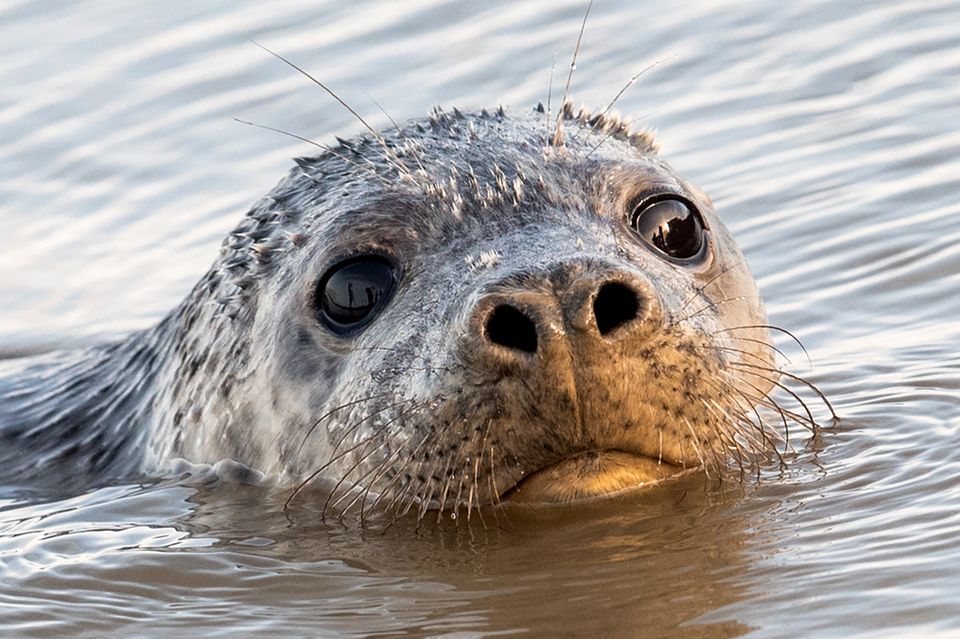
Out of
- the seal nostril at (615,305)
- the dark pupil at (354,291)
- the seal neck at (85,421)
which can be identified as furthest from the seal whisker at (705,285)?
the seal neck at (85,421)

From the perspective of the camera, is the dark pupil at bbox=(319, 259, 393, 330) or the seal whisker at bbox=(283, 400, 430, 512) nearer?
the seal whisker at bbox=(283, 400, 430, 512)

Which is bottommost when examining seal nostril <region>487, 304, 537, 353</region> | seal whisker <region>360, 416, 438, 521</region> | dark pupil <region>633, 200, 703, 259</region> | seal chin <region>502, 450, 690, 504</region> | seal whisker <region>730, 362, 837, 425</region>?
seal chin <region>502, 450, 690, 504</region>

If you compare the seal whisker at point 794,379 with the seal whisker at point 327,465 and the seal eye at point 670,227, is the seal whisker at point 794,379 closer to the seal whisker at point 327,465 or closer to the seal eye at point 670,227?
the seal eye at point 670,227

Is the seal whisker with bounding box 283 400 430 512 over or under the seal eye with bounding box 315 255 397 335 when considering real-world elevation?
under

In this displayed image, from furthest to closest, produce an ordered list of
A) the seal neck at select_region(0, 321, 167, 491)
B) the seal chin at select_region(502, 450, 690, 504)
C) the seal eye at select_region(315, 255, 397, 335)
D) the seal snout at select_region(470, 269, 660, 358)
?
the seal neck at select_region(0, 321, 167, 491), the seal eye at select_region(315, 255, 397, 335), the seal chin at select_region(502, 450, 690, 504), the seal snout at select_region(470, 269, 660, 358)

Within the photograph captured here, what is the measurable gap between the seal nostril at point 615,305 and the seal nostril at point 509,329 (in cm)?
20

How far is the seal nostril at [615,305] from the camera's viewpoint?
5.34 metres

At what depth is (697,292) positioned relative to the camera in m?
6.13

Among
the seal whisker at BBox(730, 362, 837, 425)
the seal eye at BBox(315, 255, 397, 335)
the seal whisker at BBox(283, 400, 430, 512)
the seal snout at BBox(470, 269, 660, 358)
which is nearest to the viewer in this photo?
the seal snout at BBox(470, 269, 660, 358)

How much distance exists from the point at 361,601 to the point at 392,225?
1286 mm

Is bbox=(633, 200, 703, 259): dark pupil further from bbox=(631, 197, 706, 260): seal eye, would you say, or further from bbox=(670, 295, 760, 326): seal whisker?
bbox=(670, 295, 760, 326): seal whisker

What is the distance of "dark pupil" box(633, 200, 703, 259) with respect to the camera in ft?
20.8

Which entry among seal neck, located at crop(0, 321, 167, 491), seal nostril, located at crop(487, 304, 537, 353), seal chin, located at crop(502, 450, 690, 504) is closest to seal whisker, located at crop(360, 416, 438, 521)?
seal chin, located at crop(502, 450, 690, 504)

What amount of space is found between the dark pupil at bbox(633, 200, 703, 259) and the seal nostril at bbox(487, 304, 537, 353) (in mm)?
1068
